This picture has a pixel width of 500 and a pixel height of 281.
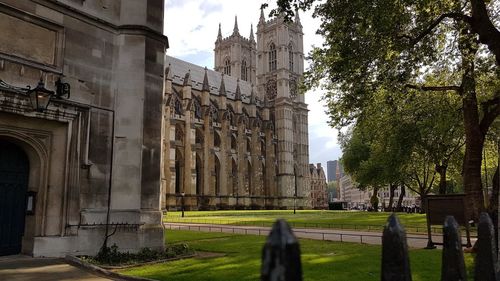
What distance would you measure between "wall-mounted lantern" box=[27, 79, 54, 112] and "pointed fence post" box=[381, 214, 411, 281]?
9.37 m

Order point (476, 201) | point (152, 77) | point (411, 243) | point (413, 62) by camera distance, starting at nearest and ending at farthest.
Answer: point (152, 77), point (476, 201), point (413, 62), point (411, 243)

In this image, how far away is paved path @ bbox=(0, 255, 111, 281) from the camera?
28.1 feet

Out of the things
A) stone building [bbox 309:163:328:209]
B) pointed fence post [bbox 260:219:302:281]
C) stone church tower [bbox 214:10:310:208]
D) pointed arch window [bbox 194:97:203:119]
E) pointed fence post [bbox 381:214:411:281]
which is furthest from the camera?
stone building [bbox 309:163:328:209]

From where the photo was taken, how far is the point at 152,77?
13.3 metres

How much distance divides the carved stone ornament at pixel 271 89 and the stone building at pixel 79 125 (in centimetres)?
7874

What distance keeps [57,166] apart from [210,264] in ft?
16.5

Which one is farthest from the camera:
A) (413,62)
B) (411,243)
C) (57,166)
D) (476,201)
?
(411,243)

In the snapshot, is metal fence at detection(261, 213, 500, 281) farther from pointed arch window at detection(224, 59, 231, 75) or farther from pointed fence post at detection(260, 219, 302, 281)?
pointed arch window at detection(224, 59, 231, 75)

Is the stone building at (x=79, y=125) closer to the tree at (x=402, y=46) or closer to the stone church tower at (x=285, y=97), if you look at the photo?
the tree at (x=402, y=46)

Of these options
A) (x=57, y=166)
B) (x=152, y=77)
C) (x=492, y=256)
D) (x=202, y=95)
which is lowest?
(x=492, y=256)

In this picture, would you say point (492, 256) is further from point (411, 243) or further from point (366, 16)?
point (411, 243)

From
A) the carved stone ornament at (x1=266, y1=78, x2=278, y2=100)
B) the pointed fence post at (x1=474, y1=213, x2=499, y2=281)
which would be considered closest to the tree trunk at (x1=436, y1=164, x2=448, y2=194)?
the pointed fence post at (x1=474, y1=213, x2=499, y2=281)

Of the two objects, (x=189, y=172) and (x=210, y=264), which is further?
(x=189, y=172)

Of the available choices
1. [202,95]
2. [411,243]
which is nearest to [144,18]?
[411,243]
